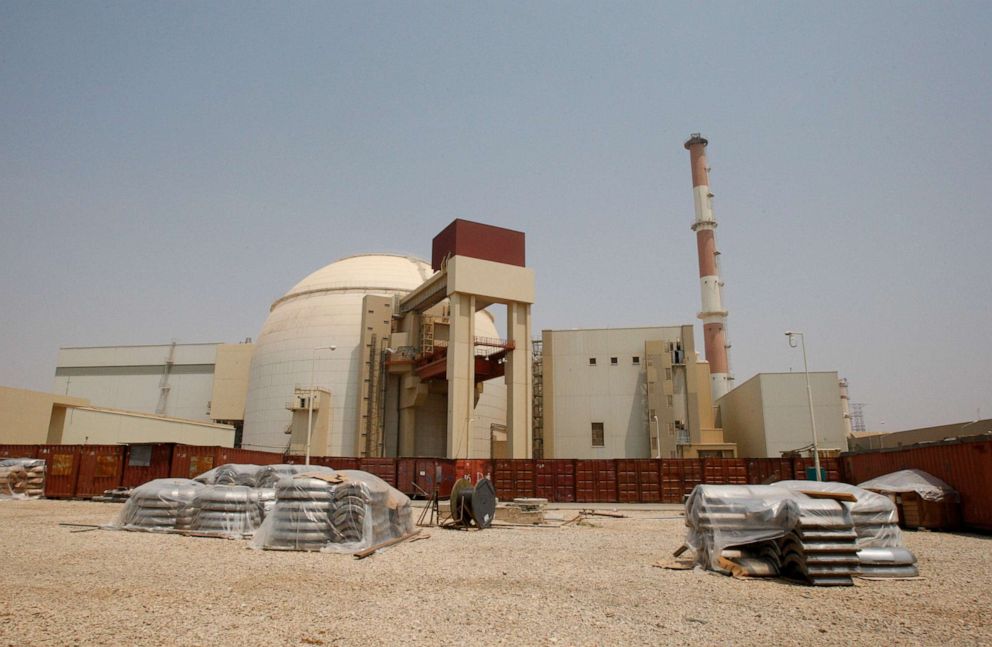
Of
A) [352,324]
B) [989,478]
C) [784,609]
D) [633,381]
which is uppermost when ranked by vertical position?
[352,324]

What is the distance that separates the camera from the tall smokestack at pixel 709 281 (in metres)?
61.2

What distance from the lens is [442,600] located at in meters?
8.95

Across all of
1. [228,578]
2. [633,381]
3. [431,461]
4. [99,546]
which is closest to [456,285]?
[431,461]

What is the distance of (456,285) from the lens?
39438mm

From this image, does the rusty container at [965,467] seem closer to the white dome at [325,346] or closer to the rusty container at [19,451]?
the white dome at [325,346]

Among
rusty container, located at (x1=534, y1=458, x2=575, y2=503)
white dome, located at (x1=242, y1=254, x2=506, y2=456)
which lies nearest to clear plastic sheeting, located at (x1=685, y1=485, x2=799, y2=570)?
rusty container, located at (x1=534, y1=458, x2=575, y2=503)

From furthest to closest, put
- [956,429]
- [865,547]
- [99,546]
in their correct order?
[956,429], [99,546], [865,547]

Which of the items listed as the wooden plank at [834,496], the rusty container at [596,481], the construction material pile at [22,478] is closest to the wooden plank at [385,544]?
the wooden plank at [834,496]

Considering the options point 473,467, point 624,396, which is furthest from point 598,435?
point 473,467

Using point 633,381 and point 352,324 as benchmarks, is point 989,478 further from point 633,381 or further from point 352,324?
point 352,324

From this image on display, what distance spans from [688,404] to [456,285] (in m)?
20.1

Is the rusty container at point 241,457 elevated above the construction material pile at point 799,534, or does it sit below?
above

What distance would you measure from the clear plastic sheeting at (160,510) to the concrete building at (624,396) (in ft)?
107

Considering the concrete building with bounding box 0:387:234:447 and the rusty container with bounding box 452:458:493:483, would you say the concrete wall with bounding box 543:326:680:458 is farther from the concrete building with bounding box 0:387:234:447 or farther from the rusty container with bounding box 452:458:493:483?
the concrete building with bounding box 0:387:234:447
